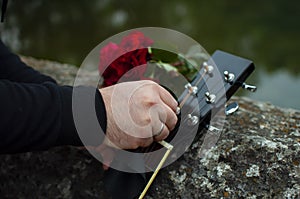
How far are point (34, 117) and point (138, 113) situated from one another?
0.62ft

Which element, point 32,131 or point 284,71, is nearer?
point 32,131

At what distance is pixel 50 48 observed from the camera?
5031 millimetres

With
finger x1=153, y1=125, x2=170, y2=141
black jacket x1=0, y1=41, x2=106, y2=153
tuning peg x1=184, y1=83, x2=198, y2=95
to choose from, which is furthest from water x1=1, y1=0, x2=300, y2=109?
black jacket x1=0, y1=41, x2=106, y2=153

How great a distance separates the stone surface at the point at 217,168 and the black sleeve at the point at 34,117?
9.9 inches

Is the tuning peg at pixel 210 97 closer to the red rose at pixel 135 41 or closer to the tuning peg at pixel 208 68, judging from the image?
the tuning peg at pixel 208 68

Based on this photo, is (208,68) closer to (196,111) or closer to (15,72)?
(196,111)

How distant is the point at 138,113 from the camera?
80cm

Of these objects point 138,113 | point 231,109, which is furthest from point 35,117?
point 231,109

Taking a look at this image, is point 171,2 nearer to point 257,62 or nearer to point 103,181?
point 257,62

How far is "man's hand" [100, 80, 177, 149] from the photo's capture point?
80 centimetres

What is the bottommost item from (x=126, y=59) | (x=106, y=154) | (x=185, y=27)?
(x=106, y=154)

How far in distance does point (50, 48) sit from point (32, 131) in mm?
4427

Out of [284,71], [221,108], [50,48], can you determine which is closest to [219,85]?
[221,108]

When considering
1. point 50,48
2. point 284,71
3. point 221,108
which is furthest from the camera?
point 50,48
